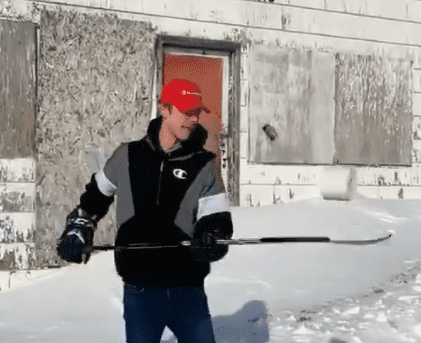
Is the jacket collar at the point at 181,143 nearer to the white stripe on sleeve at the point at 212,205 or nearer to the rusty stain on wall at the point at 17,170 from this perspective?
the white stripe on sleeve at the point at 212,205

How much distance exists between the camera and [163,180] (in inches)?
123

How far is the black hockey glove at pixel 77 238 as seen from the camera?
10.2 feet

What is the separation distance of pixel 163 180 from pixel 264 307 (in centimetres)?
349

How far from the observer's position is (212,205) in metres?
3.13

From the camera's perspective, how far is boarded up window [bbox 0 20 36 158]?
7.35 meters

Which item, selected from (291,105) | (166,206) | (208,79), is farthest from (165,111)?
(291,105)

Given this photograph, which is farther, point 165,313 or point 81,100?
point 81,100

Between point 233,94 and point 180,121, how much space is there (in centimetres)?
564

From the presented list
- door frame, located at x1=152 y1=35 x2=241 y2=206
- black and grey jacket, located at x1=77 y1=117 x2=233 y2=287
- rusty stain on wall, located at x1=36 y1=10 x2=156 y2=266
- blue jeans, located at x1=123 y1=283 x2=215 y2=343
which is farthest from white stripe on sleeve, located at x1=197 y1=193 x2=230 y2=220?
door frame, located at x1=152 y1=35 x2=241 y2=206

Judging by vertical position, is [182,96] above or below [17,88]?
below

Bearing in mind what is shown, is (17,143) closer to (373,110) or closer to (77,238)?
(77,238)

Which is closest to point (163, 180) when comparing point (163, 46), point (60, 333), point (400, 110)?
point (60, 333)

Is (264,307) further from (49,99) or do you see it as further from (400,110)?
(400,110)

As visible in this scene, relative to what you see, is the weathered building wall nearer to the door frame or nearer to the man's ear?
the door frame
